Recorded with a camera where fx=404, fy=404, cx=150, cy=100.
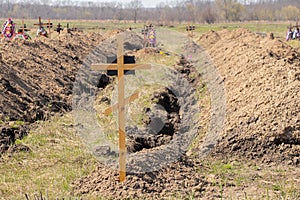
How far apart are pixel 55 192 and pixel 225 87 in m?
5.86

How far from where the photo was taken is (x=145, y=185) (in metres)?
5.10

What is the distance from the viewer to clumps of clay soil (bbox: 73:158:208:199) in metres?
4.99

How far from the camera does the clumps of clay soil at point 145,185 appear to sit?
16.4 ft

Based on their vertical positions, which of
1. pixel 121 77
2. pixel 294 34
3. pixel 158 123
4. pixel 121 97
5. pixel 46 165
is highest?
pixel 294 34

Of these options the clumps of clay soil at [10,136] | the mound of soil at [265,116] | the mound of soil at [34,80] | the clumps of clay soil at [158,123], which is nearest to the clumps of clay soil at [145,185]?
the clumps of clay soil at [158,123]

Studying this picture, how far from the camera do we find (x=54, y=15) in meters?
111

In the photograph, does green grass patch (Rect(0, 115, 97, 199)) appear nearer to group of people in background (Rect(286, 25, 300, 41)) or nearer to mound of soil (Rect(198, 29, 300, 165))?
mound of soil (Rect(198, 29, 300, 165))

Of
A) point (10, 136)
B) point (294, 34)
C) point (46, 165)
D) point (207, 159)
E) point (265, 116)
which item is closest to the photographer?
point (46, 165)

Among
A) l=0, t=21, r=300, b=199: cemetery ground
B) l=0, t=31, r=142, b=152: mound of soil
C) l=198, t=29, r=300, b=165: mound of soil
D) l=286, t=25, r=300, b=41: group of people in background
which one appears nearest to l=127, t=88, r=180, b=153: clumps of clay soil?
l=0, t=21, r=300, b=199: cemetery ground

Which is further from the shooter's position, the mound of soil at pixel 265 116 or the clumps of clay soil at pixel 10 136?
the clumps of clay soil at pixel 10 136

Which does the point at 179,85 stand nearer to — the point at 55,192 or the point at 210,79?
the point at 210,79

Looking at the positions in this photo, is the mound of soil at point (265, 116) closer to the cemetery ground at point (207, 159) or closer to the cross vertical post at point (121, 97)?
the cemetery ground at point (207, 159)

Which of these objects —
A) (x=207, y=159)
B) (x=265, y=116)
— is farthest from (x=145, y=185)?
(x=265, y=116)

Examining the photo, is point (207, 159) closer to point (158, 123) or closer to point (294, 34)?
point (158, 123)
